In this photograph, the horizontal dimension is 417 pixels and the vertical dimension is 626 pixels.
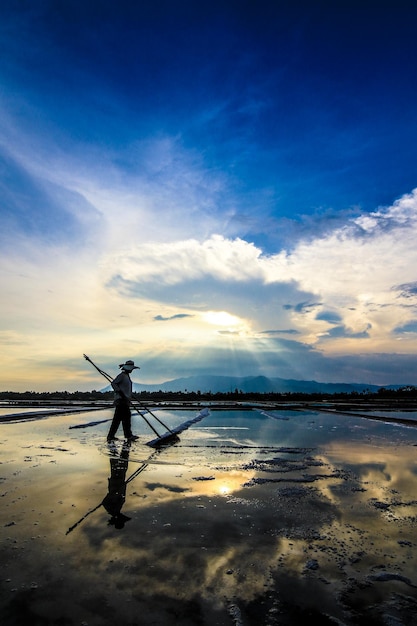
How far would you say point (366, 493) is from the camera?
5.59 meters

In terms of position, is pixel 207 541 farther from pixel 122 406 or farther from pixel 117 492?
pixel 122 406

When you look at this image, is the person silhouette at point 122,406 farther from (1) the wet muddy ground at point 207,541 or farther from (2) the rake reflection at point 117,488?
(1) the wet muddy ground at point 207,541

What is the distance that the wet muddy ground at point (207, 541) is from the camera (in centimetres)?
266

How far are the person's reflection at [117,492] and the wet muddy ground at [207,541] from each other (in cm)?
2

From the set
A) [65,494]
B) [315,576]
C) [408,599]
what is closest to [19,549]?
[65,494]

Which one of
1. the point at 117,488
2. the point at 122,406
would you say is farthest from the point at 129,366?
the point at 117,488

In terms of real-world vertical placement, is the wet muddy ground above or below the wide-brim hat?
below

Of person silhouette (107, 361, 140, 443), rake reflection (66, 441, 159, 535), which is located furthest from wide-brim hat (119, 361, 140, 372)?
rake reflection (66, 441, 159, 535)

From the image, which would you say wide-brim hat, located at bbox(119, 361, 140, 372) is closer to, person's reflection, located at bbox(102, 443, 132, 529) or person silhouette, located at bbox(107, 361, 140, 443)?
person silhouette, located at bbox(107, 361, 140, 443)

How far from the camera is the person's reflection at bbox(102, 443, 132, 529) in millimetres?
4387

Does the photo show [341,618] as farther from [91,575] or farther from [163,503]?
[163,503]

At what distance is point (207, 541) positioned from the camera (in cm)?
380

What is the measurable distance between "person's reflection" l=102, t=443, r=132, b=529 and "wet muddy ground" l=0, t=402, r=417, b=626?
0.05 feet

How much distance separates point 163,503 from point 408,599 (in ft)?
10.2
